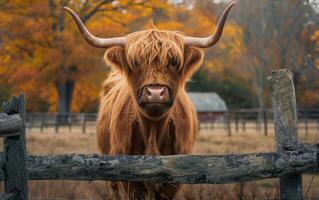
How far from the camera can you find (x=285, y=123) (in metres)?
3.83

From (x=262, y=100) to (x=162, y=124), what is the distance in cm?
2960

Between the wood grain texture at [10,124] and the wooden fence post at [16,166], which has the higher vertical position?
the wood grain texture at [10,124]

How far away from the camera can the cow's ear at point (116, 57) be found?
5308 mm

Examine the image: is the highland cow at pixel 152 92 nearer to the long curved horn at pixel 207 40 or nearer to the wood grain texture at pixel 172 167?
the long curved horn at pixel 207 40

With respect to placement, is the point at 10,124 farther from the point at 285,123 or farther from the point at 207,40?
the point at 207,40

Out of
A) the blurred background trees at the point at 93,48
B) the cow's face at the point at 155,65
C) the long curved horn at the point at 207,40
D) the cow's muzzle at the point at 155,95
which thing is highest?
the blurred background trees at the point at 93,48

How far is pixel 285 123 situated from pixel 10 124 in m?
2.09

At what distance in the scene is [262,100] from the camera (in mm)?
33969

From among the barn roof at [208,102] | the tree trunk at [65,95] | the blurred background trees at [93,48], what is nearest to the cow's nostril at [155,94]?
the blurred background trees at [93,48]

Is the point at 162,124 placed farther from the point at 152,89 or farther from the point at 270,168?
the point at 270,168

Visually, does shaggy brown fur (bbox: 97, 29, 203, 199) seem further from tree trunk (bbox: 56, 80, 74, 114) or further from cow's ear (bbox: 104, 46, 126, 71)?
tree trunk (bbox: 56, 80, 74, 114)

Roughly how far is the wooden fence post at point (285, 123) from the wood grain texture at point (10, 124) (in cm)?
196

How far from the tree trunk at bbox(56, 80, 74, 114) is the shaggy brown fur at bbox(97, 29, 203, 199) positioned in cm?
2385

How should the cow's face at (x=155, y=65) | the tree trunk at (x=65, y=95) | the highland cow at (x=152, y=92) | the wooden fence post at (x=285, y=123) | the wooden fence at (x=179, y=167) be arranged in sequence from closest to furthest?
the wooden fence at (x=179, y=167) < the wooden fence post at (x=285, y=123) < the cow's face at (x=155, y=65) < the highland cow at (x=152, y=92) < the tree trunk at (x=65, y=95)
